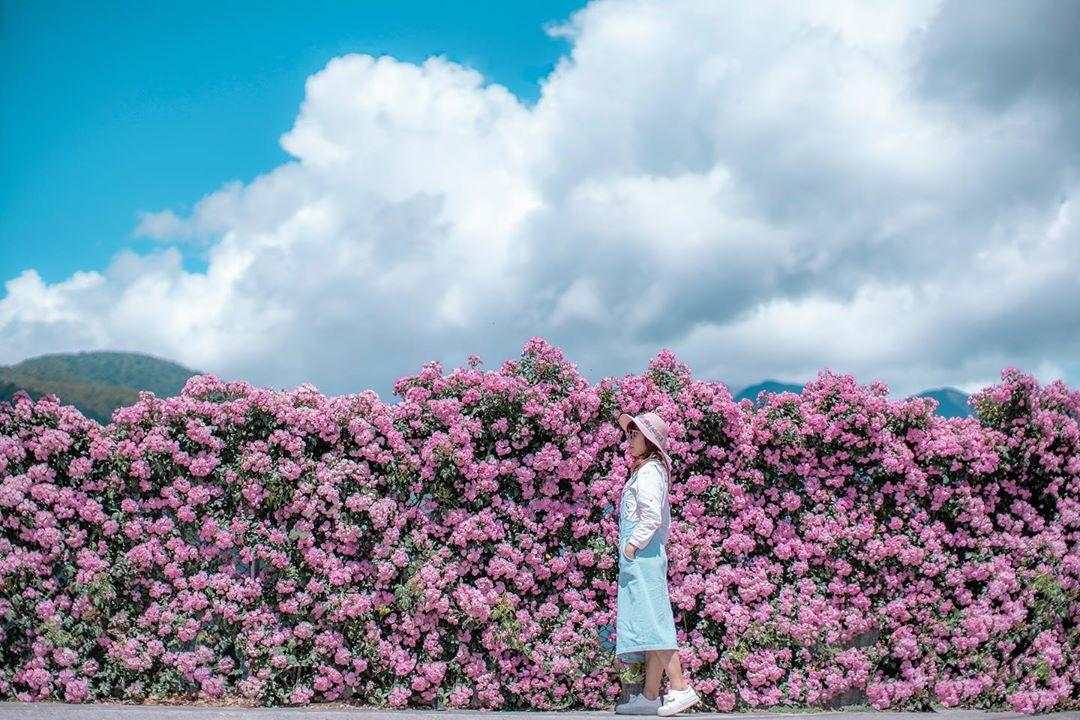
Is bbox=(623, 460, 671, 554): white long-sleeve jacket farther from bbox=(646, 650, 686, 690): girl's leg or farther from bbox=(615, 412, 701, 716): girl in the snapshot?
bbox=(646, 650, 686, 690): girl's leg

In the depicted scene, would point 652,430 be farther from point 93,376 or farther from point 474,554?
point 93,376

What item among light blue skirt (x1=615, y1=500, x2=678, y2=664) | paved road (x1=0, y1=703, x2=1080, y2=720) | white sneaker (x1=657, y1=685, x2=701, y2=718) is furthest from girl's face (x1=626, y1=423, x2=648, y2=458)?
paved road (x1=0, y1=703, x2=1080, y2=720)

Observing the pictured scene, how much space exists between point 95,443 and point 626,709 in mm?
4929

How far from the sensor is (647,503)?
19.6ft

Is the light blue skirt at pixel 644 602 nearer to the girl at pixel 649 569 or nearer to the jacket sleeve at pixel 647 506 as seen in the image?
the girl at pixel 649 569

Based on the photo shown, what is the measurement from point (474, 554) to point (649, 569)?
151cm

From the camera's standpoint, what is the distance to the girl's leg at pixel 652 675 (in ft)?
20.8

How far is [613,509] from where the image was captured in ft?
23.0

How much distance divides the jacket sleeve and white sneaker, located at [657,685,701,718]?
1159 mm

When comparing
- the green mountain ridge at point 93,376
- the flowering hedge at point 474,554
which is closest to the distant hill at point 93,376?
the green mountain ridge at point 93,376

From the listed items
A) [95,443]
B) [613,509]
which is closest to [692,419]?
[613,509]

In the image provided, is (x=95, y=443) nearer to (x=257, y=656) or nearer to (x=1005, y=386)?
(x=257, y=656)

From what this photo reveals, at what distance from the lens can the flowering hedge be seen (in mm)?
6824

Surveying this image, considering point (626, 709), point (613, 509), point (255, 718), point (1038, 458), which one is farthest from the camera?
point (1038, 458)
